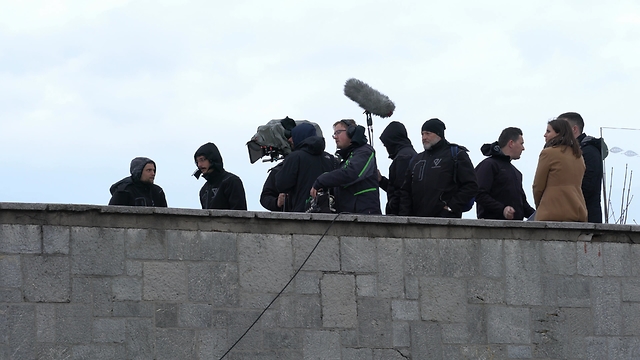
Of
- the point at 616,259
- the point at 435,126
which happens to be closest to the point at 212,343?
the point at 435,126

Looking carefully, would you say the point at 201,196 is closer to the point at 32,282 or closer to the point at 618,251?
the point at 32,282

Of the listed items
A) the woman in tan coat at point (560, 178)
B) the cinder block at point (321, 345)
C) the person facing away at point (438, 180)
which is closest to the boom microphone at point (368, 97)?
the person facing away at point (438, 180)

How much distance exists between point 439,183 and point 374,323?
4.52 ft

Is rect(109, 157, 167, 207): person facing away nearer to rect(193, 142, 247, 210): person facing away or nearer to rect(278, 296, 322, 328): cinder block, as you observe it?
rect(193, 142, 247, 210): person facing away

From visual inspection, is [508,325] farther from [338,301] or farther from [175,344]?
[175,344]

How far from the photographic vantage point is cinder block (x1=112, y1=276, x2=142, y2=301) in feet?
30.3

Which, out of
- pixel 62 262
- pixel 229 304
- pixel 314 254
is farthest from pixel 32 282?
pixel 314 254

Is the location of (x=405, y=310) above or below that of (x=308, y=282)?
below

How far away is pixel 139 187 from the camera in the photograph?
10758mm

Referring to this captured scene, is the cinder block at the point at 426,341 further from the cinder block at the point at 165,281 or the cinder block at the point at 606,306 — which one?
the cinder block at the point at 165,281

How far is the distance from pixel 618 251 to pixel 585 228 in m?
0.44

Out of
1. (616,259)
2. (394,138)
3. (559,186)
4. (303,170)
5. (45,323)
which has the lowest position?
(45,323)

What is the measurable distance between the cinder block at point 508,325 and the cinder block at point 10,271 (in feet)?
13.0

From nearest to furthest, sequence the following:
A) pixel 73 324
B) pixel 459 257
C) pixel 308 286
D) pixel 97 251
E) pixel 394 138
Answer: pixel 73 324 → pixel 97 251 → pixel 308 286 → pixel 459 257 → pixel 394 138
